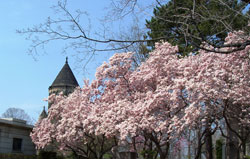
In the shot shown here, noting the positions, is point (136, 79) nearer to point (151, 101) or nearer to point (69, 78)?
point (151, 101)

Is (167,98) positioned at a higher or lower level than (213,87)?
lower

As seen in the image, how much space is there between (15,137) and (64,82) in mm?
25587

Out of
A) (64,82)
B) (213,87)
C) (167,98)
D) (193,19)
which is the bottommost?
(167,98)

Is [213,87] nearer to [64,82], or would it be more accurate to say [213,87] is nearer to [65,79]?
[64,82]

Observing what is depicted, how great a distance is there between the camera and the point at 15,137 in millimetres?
17750

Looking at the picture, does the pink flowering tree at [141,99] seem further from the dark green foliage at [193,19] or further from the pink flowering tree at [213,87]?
the dark green foliage at [193,19]

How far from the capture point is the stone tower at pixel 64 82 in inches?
1674

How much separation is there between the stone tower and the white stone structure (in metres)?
23.0

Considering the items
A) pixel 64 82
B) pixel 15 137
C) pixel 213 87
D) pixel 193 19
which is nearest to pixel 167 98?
pixel 213 87

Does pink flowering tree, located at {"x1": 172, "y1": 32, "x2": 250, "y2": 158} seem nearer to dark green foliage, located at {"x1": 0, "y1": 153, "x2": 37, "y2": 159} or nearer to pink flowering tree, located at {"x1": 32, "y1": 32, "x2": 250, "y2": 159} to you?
pink flowering tree, located at {"x1": 32, "y1": 32, "x2": 250, "y2": 159}

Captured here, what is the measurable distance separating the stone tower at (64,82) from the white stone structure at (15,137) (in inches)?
907

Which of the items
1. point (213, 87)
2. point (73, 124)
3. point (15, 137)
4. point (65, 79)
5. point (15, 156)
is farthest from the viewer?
point (65, 79)

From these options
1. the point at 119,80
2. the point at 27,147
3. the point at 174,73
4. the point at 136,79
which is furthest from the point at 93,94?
the point at 27,147

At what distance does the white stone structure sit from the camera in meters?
16.7
